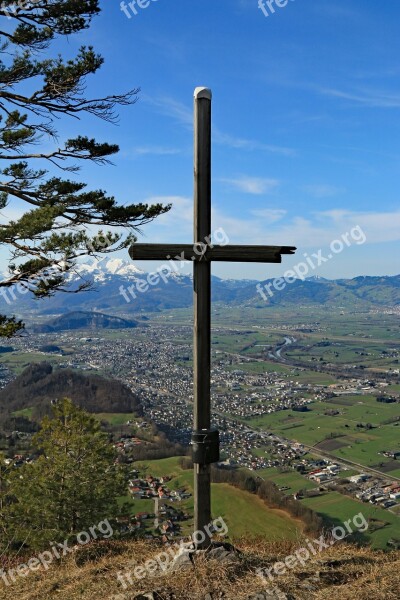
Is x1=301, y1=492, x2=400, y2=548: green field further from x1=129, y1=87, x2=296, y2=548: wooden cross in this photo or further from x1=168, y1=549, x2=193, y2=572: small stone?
x1=129, y1=87, x2=296, y2=548: wooden cross

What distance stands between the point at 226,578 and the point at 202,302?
98.9 inches

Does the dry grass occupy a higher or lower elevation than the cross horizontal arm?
lower

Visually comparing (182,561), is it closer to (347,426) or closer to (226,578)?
(226,578)

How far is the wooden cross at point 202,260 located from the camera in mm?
4430

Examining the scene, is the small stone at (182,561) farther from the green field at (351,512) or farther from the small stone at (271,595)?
the green field at (351,512)

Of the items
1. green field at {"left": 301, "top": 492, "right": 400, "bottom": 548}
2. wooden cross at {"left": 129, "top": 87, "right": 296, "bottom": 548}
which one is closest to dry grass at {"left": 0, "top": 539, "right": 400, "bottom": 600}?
wooden cross at {"left": 129, "top": 87, "right": 296, "bottom": 548}

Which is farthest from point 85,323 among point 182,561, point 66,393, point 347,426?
point 182,561

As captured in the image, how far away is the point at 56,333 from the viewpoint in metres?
150

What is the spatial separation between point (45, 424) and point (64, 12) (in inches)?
311

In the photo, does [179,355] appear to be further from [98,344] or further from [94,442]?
[94,442]

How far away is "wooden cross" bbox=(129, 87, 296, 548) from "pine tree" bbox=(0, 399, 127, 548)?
5870 millimetres

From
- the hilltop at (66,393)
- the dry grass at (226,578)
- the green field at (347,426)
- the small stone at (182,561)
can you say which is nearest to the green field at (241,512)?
the dry grass at (226,578)

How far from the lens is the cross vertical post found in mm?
4434

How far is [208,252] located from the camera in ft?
14.9
